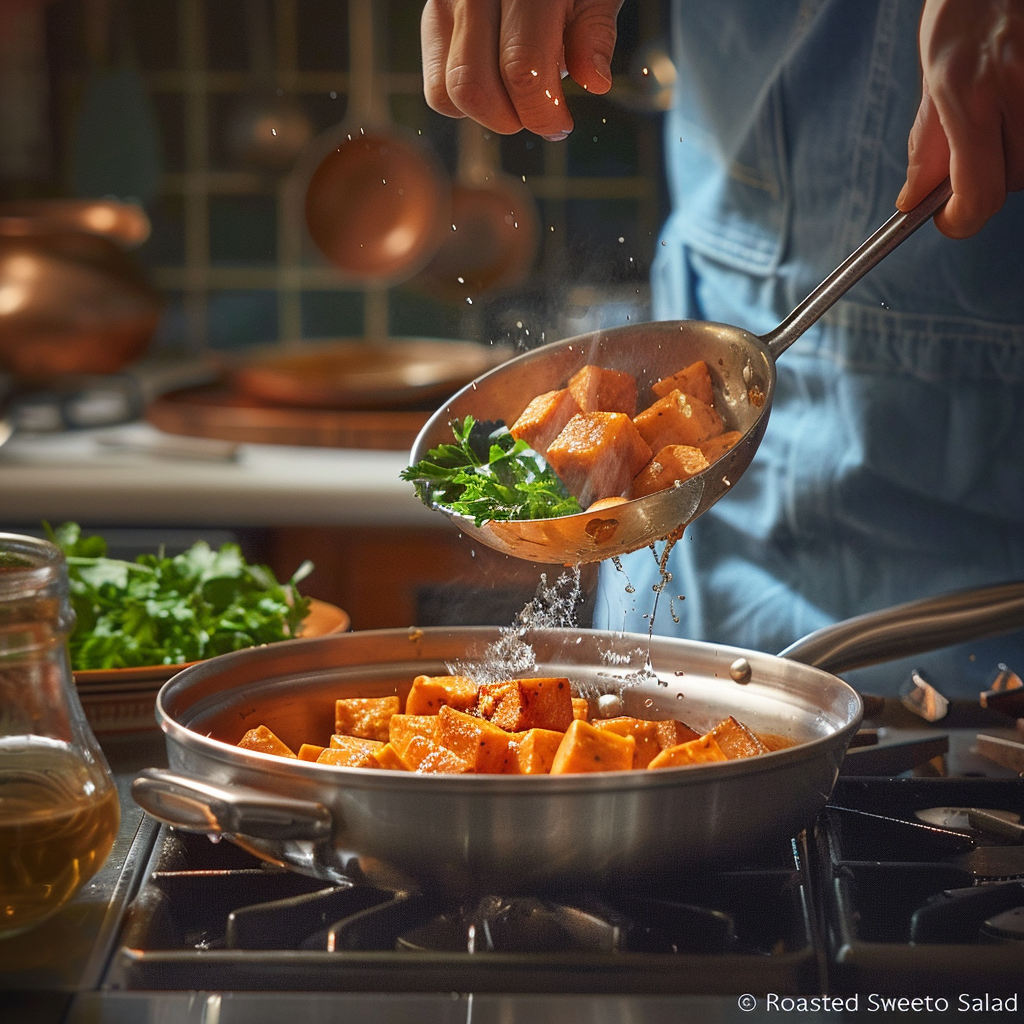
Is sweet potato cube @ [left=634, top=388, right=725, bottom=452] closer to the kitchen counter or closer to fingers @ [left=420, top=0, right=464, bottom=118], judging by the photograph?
fingers @ [left=420, top=0, right=464, bottom=118]

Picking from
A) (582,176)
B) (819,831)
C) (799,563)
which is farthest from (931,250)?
(582,176)

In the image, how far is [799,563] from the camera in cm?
153

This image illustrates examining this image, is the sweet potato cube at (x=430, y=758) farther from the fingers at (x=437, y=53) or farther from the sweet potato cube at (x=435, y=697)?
the fingers at (x=437, y=53)

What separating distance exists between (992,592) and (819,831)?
304 millimetres

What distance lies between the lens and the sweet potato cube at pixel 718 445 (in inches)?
40.9

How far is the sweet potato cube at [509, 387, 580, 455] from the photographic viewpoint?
1.09m

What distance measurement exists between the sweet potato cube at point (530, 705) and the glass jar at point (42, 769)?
0.98 ft

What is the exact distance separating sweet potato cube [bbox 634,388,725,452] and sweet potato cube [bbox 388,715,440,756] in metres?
0.30

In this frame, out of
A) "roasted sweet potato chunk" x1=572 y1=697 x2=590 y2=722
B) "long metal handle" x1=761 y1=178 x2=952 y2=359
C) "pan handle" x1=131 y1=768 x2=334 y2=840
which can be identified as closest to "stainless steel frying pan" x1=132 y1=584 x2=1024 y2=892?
"pan handle" x1=131 y1=768 x2=334 y2=840

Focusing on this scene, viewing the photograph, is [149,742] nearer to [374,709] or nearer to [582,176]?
[374,709]

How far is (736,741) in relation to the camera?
35.2 inches

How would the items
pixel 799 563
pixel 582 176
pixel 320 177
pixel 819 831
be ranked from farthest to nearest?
pixel 582 176 < pixel 320 177 < pixel 799 563 < pixel 819 831

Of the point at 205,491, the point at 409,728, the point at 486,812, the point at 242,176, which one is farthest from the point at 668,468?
the point at 242,176

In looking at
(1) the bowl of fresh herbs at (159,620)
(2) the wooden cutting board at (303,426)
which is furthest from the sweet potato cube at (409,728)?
(2) the wooden cutting board at (303,426)
